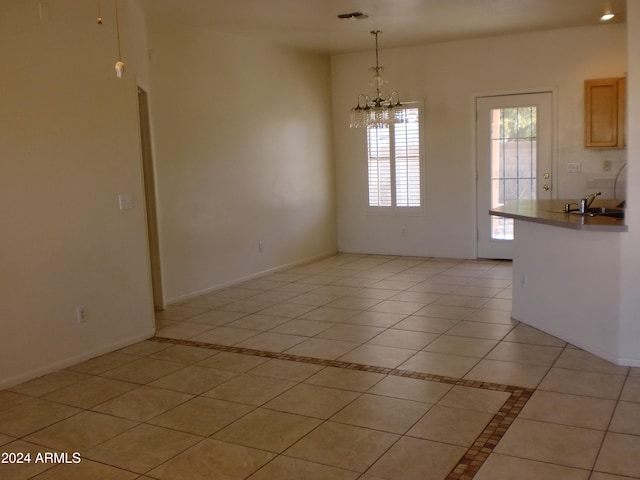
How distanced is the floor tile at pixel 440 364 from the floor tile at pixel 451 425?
0.57m

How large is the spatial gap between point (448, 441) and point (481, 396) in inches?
24.8

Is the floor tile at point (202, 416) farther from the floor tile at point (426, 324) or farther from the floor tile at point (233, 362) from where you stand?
the floor tile at point (426, 324)

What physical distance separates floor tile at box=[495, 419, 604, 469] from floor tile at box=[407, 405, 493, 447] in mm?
151

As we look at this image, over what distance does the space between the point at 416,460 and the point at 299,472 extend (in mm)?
531

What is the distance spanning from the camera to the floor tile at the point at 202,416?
3289mm

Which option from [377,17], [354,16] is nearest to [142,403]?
[354,16]

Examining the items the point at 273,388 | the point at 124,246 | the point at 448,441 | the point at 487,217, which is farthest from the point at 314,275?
the point at 448,441

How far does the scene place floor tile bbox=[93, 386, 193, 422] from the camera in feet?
11.5

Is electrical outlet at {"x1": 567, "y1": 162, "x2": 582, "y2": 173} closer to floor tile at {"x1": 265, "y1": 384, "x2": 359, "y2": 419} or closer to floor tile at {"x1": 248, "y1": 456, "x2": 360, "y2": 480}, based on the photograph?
floor tile at {"x1": 265, "y1": 384, "x2": 359, "y2": 419}

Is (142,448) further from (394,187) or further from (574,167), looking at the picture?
(574,167)

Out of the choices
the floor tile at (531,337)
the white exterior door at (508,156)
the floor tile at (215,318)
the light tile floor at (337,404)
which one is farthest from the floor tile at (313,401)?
the white exterior door at (508,156)

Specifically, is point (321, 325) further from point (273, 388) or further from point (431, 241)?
point (431, 241)

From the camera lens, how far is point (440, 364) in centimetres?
412

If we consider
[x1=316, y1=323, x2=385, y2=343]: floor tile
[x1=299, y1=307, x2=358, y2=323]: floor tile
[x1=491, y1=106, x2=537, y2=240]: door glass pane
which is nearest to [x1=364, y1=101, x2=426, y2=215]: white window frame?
[x1=491, y1=106, x2=537, y2=240]: door glass pane
